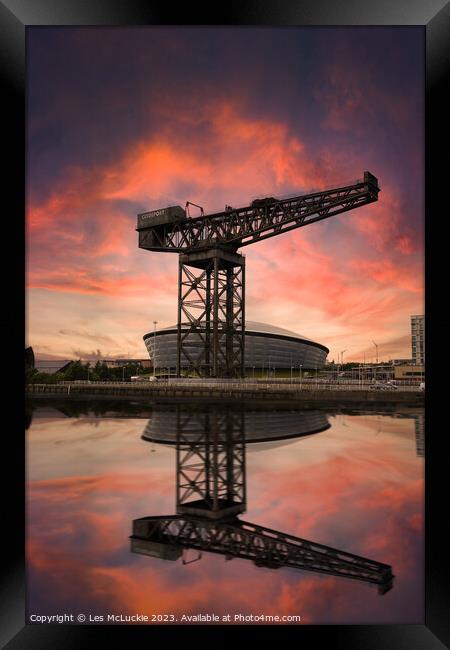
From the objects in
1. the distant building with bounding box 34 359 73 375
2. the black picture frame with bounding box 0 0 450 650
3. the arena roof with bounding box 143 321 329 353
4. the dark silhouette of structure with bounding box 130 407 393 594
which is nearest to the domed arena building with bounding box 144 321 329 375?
the arena roof with bounding box 143 321 329 353

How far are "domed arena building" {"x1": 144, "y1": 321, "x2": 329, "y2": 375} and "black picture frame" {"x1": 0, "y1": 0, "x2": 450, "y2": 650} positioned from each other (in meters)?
60.0

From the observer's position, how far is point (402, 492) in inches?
307

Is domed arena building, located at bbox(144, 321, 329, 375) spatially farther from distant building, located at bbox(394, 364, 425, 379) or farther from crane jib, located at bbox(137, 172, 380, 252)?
crane jib, located at bbox(137, 172, 380, 252)

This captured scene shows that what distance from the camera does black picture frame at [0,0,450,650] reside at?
18.6 ft

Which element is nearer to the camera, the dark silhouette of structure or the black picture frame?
the dark silhouette of structure

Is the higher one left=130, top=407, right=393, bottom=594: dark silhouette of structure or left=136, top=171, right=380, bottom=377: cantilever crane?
left=136, top=171, right=380, bottom=377: cantilever crane

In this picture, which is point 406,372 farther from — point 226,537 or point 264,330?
point 226,537

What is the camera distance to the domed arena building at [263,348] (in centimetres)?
6869
